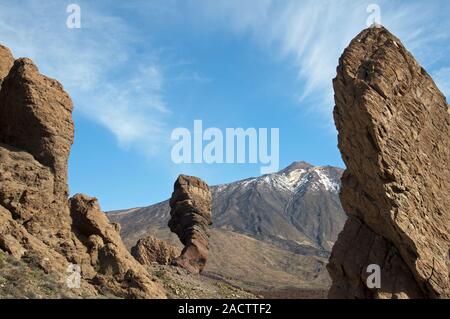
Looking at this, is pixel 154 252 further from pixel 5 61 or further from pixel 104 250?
pixel 5 61

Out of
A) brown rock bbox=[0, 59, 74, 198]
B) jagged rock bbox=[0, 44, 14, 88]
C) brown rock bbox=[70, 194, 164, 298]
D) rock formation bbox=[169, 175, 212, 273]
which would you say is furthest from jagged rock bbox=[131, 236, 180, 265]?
brown rock bbox=[0, 59, 74, 198]

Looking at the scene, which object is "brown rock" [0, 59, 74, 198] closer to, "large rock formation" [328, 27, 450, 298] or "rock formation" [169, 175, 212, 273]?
"large rock formation" [328, 27, 450, 298]

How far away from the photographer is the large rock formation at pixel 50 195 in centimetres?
2205

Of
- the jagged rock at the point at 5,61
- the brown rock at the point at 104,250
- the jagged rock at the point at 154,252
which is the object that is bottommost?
the brown rock at the point at 104,250

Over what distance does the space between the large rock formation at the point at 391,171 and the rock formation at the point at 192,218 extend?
Result: 32.3 meters

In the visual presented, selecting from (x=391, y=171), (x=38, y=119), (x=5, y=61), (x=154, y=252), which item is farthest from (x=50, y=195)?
(x=154, y=252)

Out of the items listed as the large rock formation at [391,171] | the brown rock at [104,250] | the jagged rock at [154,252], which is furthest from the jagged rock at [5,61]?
the jagged rock at [154,252]

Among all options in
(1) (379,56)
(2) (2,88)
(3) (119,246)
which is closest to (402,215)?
(1) (379,56)

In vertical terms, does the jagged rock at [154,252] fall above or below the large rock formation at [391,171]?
above

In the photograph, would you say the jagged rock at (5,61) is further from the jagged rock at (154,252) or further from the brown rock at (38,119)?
the jagged rock at (154,252)

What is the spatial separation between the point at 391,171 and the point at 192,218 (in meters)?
37.2

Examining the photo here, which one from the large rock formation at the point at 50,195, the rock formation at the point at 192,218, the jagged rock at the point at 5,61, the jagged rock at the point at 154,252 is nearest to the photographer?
the large rock formation at the point at 50,195

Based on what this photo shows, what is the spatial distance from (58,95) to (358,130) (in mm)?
15398

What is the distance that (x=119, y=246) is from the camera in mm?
26953
